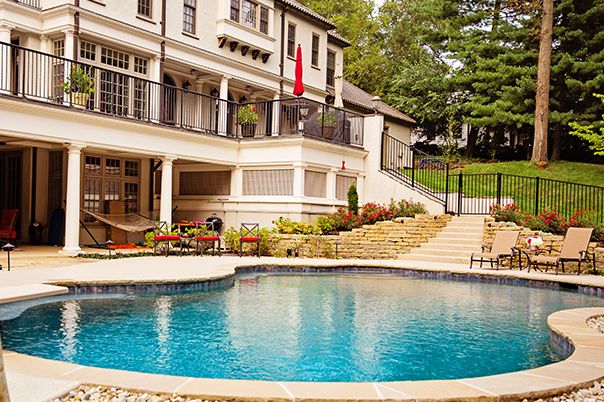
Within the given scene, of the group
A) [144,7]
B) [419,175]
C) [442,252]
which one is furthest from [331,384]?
[419,175]

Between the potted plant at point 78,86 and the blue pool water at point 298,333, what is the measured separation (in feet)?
22.9

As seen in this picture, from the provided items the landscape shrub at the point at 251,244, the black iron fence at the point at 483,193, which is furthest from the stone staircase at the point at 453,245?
the landscape shrub at the point at 251,244

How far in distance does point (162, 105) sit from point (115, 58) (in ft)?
7.88

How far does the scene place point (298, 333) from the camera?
7012 mm

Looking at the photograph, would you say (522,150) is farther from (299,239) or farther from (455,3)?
(299,239)

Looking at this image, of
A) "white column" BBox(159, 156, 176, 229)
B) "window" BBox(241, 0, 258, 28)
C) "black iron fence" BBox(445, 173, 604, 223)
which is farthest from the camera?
"window" BBox(241, 0, 258, 28)

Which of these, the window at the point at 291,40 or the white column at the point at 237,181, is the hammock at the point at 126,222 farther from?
the window at the point at 291,40

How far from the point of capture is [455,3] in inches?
1141

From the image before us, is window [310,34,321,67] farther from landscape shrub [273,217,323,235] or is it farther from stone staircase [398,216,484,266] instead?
stone staircase [398,216,484,266]

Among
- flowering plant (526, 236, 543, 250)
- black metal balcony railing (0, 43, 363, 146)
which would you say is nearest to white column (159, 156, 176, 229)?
black metal balcony railing (0, 43, 363, 146)

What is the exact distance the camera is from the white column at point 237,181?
18.9 m

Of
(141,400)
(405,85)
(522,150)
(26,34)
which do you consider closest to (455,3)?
(405,85)

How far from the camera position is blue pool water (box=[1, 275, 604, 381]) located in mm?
5598

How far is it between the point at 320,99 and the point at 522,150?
1255cm
